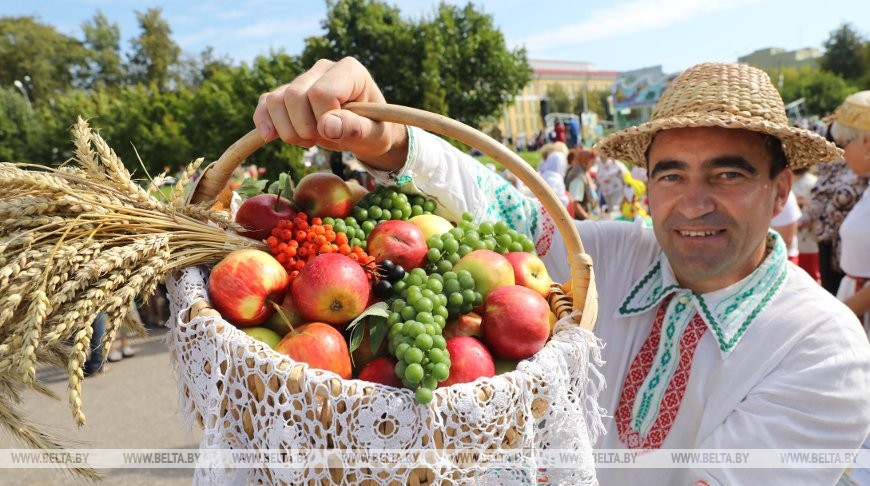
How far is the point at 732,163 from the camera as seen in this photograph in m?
1.57

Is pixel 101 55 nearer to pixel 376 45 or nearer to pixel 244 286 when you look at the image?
pixel 376 45

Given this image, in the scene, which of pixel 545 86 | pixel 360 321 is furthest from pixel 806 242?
pixel 545 86

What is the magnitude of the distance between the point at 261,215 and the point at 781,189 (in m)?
1.66

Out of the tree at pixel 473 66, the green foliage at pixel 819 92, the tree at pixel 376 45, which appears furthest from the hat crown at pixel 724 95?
the green foliage at pixel 819 92

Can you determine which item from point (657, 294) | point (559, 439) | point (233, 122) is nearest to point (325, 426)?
point (559, 439)

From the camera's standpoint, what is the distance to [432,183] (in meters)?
1.65

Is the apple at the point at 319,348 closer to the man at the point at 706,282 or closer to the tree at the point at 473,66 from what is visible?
the man at the point at 706,282

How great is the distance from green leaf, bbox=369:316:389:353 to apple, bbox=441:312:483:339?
0.17 m

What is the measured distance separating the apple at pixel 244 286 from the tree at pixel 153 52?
55.6m

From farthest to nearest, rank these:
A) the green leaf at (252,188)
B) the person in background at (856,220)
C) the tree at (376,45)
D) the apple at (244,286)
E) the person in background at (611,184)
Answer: the tree at (376,45) → the person in background at (611,184) → the person in background at (856,220) → the green leaf at (252,188) → the apple at (244,286)

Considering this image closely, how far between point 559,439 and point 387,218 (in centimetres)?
76

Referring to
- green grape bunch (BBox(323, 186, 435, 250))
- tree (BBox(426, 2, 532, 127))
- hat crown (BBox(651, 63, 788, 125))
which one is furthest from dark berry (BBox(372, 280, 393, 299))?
tree (BBox(426, 2, 532, 127))

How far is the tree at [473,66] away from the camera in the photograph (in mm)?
22109

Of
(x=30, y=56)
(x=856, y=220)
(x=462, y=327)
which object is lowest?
(x=856, y=220)
